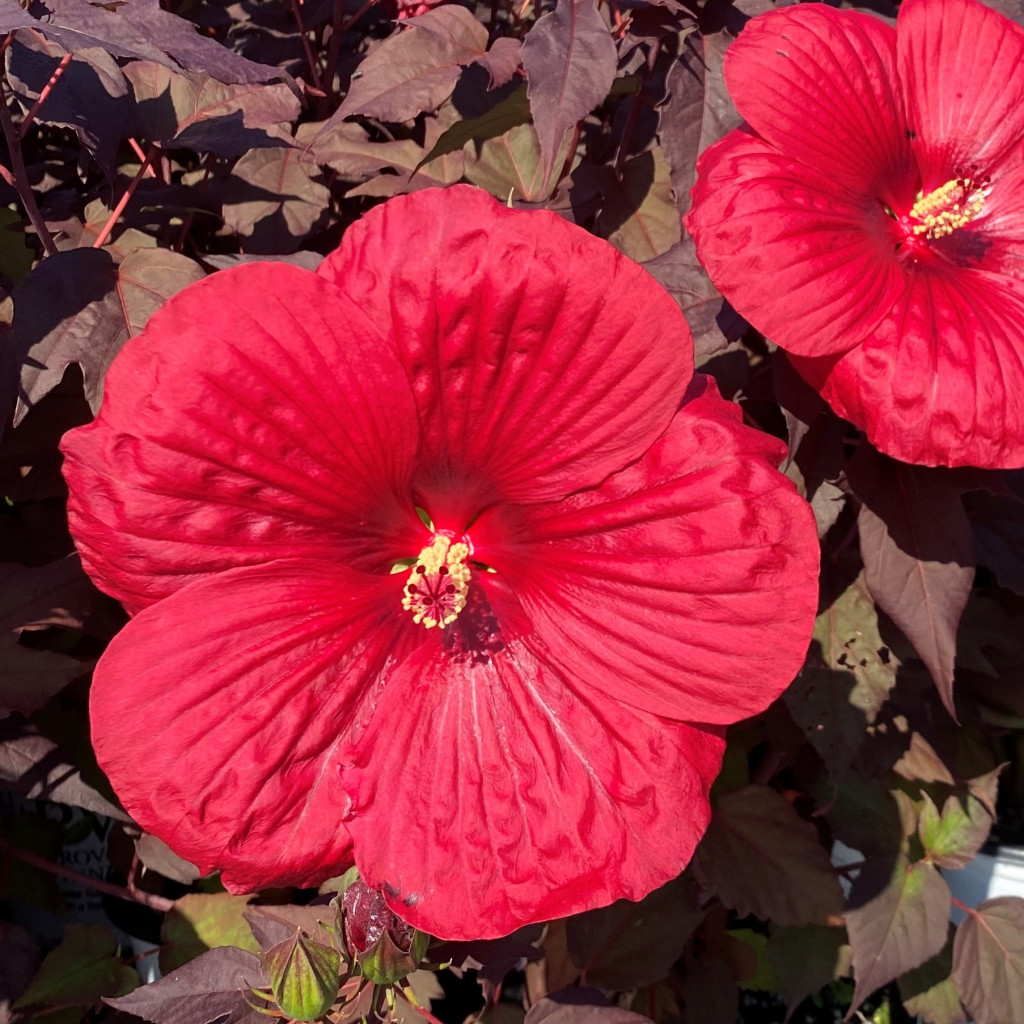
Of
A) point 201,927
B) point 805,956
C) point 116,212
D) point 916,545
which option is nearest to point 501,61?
point 116,212

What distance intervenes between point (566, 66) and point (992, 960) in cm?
127

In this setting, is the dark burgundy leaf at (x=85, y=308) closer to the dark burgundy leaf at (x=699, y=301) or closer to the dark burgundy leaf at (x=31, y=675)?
the dark burgundy leaf at (x=31, y=675)

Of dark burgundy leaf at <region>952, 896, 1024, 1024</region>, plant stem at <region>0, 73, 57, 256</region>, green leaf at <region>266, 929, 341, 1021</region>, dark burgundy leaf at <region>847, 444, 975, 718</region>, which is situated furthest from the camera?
dark burgundy leaf at <region>952, 896, 1024, 1024</region>

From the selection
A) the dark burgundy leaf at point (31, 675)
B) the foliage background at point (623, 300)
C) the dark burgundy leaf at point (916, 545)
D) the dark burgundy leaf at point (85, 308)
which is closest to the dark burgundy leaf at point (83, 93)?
the foliage background at point (623, 300)

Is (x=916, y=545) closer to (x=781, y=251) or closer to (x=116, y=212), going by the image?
(x=781, y=251)

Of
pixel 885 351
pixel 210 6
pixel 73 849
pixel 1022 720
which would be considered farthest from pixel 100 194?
pixel 1022 720

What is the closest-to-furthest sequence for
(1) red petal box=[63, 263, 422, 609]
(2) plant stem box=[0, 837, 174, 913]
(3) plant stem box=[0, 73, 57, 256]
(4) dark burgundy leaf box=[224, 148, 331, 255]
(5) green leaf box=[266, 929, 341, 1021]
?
(1) red petal box=[63, 263, 422, 609], (5) green leaf box=[266, 929, 341, 1021], (3) plant stem box=[0, 73, 57, 256], (4) dark burgundy leaf box=[224, 148, 331, 255], (2) plant stem box=[0, 837, 174, 913]

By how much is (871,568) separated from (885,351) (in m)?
0.28

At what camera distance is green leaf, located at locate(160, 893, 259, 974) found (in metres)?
1.16

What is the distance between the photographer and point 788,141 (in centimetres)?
79

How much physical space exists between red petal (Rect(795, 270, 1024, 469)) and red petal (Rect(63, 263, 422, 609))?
377 millimetres

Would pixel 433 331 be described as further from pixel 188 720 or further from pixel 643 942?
pixel 643 942

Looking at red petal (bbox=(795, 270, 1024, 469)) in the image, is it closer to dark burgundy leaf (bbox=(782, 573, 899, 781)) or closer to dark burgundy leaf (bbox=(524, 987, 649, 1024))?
dark burgundy leaf (bbox=(782, 573, 899, 781))

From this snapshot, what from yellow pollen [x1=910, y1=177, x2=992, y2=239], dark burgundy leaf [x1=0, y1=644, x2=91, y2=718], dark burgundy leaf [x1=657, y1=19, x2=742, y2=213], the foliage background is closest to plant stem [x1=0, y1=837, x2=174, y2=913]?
the foliage background
